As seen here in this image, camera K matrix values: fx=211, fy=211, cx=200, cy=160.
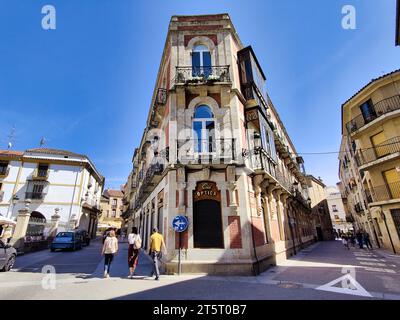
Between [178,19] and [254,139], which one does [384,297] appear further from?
[178,19]

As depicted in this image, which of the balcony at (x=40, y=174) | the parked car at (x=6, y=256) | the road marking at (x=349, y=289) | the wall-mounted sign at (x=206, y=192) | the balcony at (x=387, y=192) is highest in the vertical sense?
the balcony at (x=40, y=174)

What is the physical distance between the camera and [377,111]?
57.1 ft

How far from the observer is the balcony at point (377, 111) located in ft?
53.8

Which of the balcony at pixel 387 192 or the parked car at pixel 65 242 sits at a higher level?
the balcony at pixel 387 192

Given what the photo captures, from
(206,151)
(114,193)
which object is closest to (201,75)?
(206,151)

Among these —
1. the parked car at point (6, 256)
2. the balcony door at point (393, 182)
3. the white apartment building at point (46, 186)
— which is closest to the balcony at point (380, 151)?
the balcony door at point (393, 182)

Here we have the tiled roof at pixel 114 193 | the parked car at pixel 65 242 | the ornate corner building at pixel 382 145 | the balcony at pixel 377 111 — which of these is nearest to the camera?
the ornate corner building at pixel 382 145

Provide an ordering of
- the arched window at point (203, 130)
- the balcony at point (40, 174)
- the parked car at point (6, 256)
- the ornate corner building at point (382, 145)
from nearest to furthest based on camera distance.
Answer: the parked car at point (6, 256) → the arched window at point (203, 130) → the ornate corner building at point (382, 145) → the balcony at point (40, 174)

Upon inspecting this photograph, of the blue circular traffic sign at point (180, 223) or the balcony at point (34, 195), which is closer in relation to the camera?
the blue circular traffic sign at point (180, 223)

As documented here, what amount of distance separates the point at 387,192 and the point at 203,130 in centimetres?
1630

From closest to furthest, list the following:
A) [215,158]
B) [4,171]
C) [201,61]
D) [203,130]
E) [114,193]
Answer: [215,158], [203,130], [201,61], [4,171], [114,193]

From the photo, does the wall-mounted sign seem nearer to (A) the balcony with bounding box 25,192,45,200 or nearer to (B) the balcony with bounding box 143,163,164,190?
(B) the balcony with bounding box 143,163,164,190

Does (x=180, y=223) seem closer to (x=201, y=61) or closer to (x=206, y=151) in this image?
(x=206, y=151)

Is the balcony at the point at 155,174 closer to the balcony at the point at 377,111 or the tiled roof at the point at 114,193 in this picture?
the balcony at the point at 377,111
